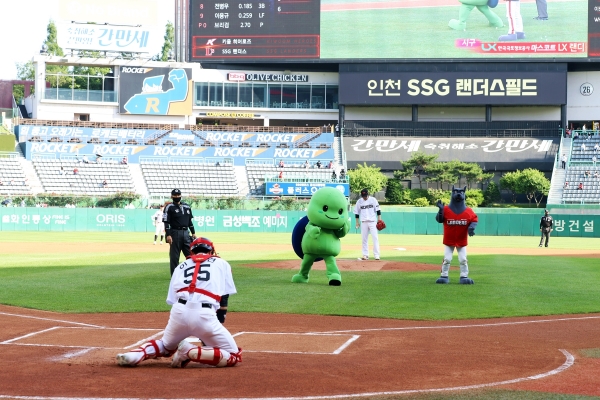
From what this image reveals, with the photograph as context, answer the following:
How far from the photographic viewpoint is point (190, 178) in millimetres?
62000

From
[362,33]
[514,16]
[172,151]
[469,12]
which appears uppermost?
[469,12]

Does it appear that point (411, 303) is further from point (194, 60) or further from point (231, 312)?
point (194, 60)

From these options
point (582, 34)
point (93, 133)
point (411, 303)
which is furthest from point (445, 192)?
point (411, 303)

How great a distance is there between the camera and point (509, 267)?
76.9 ft

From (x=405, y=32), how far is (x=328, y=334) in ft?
195

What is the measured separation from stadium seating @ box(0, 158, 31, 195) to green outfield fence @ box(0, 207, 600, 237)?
6596mm

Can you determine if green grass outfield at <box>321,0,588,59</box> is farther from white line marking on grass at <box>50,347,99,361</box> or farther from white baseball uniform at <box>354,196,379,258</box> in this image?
white line marking on grass at <box>50,347,99,361</box>

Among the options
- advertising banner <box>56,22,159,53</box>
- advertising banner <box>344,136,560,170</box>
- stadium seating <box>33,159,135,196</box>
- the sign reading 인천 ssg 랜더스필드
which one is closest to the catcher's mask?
stadium seating <box>33,159,135,196</box>

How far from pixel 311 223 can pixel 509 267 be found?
8.68 m

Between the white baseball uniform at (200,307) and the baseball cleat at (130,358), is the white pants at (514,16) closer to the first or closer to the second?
the white baseball uniform at (200,307)

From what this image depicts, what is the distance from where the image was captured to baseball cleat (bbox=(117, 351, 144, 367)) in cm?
857

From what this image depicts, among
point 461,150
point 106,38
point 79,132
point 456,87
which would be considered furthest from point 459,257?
point 106,38

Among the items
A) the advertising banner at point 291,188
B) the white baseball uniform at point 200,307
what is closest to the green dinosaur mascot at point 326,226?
the white baseball uniform at point 200,307

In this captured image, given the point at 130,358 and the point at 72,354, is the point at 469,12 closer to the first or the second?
the point at 72,354
